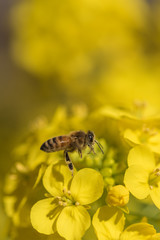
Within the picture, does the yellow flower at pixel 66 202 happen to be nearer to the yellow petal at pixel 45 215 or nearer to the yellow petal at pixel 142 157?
the yellow petal at pixel 45 215

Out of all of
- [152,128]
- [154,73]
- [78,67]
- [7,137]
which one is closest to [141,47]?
[154,73]

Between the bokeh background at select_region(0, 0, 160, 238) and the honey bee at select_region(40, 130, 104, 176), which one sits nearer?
the honey bee at select_region(40, 130, 104, 176)

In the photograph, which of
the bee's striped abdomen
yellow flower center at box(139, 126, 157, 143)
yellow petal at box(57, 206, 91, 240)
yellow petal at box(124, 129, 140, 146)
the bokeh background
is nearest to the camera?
yellow petal at box(57, 206, 91, 240)

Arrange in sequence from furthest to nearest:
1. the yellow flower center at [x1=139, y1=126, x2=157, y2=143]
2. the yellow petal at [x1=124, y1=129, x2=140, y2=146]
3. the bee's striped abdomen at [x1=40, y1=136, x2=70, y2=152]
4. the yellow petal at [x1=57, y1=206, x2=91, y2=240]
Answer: the yellow flower center at [x1=139, y1=126, x2=157, y2=143] → the yellow petal at [x1=124, y1=129, x2=140, y2=146] → the bee's striped abdomen at [x1=40, y1=136, x2=70, y2=152] → the yellow petal at [x1=57, y1=206, x2=91, y2=240]

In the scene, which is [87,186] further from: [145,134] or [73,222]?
[145,134]

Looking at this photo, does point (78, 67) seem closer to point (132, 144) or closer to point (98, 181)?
point (132, 144)

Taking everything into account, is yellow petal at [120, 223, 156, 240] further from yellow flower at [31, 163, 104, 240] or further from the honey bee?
the honey bee

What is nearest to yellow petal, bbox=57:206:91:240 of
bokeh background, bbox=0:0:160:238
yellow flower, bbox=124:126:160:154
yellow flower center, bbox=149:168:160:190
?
yellow flower center, bbox=149:168:160:190
